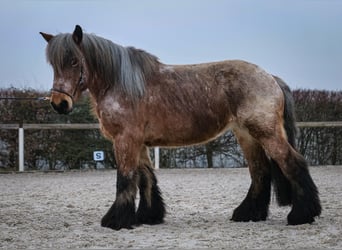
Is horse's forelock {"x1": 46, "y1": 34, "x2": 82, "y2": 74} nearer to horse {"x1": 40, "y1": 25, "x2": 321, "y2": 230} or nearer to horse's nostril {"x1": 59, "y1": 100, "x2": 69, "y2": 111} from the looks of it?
horse {"x1": 40, "y1": 25, "x2": 321, "y2": 230}

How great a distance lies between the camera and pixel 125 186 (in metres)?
5.80

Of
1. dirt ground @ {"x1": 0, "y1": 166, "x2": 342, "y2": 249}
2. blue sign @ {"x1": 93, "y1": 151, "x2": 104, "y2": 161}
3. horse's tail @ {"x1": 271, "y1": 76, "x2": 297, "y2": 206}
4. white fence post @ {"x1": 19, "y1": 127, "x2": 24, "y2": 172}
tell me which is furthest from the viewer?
blue sign @ {"x1": 93, "y1": 151, "x2": 104, "y2": 161}

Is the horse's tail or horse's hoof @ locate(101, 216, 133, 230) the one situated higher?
the horse's tail

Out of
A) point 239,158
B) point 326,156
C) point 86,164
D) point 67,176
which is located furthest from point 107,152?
point 326,156

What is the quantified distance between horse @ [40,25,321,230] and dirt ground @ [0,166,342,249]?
30 cm

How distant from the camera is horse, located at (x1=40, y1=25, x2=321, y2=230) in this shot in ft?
18.9

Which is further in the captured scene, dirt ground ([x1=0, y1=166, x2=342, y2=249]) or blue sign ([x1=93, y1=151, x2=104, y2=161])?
blue sign ([x1=93, y1=151, x2=104, y2=161])

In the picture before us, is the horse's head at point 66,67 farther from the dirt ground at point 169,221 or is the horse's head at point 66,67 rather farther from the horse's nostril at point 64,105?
the dirt ground at point 169,221

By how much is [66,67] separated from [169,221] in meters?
2.19

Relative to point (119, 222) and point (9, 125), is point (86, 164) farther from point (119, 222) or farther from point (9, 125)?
point (119, 222)

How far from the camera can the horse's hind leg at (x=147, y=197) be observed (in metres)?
6.17

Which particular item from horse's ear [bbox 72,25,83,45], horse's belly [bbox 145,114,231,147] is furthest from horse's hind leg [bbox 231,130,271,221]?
horse's ear [bbox 72,25,83,45]

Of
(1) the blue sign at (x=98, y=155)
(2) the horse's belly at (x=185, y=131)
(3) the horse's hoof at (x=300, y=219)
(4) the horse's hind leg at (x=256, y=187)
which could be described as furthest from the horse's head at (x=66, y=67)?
(1) the blue sign at (x=98, y=155)

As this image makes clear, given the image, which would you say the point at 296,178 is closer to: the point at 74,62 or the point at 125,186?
the point at 125,186
